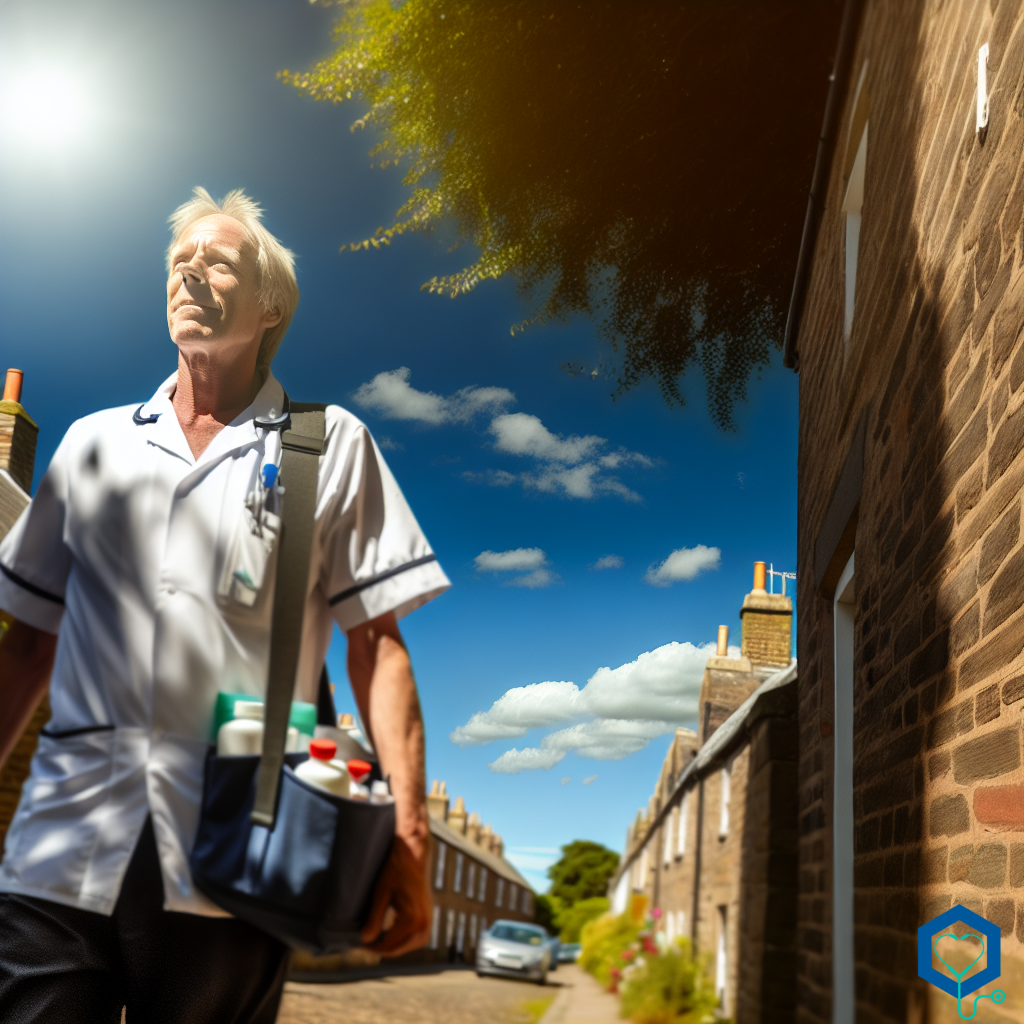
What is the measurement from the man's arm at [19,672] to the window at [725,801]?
7599mm

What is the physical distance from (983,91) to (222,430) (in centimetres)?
173

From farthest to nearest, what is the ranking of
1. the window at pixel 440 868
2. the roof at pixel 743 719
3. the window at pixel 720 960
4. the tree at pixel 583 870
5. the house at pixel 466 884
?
1. the tree at pixel 583 870
2. the house at pixel 466 884
3. the window at pixel 440 868
4. the window at pixel 720 960
5. the roof at pixel 743 719

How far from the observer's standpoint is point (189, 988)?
0.90 meters

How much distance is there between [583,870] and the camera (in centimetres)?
3684

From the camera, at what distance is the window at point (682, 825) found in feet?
37.0

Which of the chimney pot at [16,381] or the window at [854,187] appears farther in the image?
the window at [854,187]

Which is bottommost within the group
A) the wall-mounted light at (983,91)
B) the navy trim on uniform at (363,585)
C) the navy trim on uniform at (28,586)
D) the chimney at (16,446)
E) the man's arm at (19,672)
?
the man's arm at (19,672)

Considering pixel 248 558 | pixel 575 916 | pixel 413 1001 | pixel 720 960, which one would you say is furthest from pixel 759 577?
pixel 575 916

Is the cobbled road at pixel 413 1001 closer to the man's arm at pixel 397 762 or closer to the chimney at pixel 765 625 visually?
the chimney at pixel 765 625

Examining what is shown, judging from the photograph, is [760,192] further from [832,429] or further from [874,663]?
[874,663]

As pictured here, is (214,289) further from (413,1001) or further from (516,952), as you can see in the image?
(516,952)

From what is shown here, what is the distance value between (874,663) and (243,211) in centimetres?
231

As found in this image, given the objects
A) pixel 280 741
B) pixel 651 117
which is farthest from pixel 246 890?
pixel 651 117

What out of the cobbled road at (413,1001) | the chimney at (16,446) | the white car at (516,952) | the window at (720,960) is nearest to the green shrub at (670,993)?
the window at (720,960)
